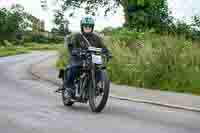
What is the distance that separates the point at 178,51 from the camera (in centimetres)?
1742

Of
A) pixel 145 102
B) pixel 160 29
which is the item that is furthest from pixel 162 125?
pixel 160 29

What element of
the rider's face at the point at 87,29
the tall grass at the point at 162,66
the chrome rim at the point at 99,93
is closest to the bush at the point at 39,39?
the tall grass at the point at 162,66

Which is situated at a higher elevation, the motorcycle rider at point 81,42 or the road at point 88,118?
the motorcycle rider at point 81,42

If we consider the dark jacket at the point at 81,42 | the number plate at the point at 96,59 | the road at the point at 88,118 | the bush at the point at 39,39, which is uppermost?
the dark jacket at the point at 81,42

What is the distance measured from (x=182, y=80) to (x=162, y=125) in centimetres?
701

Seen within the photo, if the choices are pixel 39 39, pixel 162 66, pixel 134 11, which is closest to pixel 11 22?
pixel 39 39

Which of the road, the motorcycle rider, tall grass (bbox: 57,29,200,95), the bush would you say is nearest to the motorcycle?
the motorcycle rider

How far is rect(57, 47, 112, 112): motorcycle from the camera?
10406 mm

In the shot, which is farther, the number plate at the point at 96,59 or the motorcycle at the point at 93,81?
the number plate at the point at 96,59

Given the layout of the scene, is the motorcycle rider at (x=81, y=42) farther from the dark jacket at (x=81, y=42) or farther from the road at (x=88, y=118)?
the road at (x=88, y=118)

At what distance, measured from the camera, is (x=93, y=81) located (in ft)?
34.9

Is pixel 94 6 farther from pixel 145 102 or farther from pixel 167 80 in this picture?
pixel 145 102

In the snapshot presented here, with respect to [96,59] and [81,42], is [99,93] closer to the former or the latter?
[96,59]

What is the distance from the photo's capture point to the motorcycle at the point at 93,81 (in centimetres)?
1041
